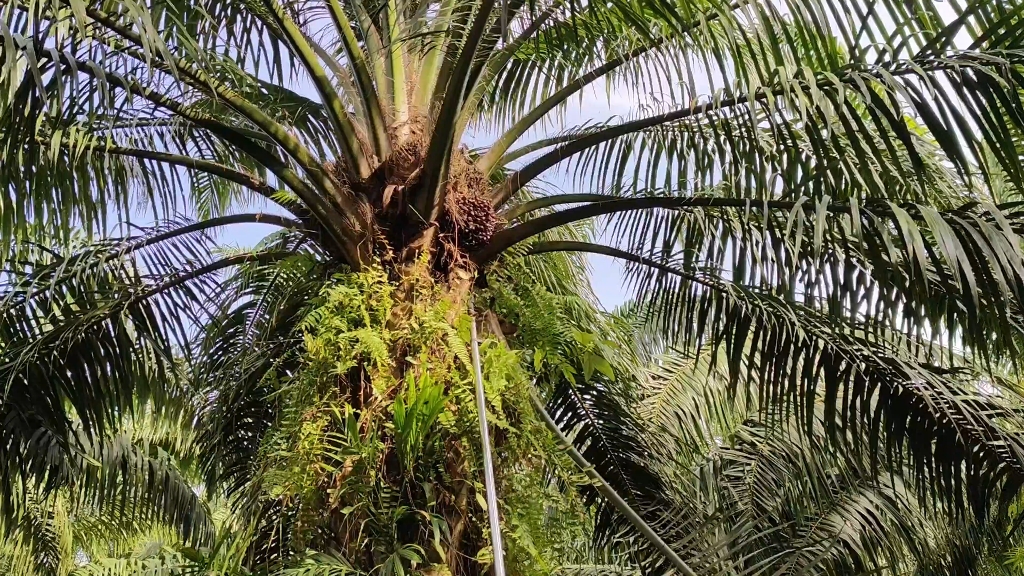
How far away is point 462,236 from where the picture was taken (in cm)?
265

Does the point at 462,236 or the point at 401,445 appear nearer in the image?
the point at 401,445

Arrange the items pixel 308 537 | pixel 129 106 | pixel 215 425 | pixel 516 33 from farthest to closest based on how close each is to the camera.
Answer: pixel 215 425 < pixel 516 33 < pixel 129 106 < pixel 308 537

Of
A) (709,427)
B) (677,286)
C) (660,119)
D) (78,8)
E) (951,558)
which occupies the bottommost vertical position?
(951,558)

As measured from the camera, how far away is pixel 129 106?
245 centimetres

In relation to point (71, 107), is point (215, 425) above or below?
below

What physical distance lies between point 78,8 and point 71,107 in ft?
2.91

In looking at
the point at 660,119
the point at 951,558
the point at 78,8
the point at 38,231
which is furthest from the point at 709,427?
the point at 78,8

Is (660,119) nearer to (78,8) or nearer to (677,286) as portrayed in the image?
(677,286)

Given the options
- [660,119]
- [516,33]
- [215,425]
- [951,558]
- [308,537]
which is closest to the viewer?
[308,537]

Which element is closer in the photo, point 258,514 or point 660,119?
point 258,514

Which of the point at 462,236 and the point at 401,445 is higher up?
the point at 462,236

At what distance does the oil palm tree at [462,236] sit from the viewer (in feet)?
6.98

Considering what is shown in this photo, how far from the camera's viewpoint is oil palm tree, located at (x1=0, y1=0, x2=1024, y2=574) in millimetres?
2129

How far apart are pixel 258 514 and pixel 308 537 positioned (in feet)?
0.72
